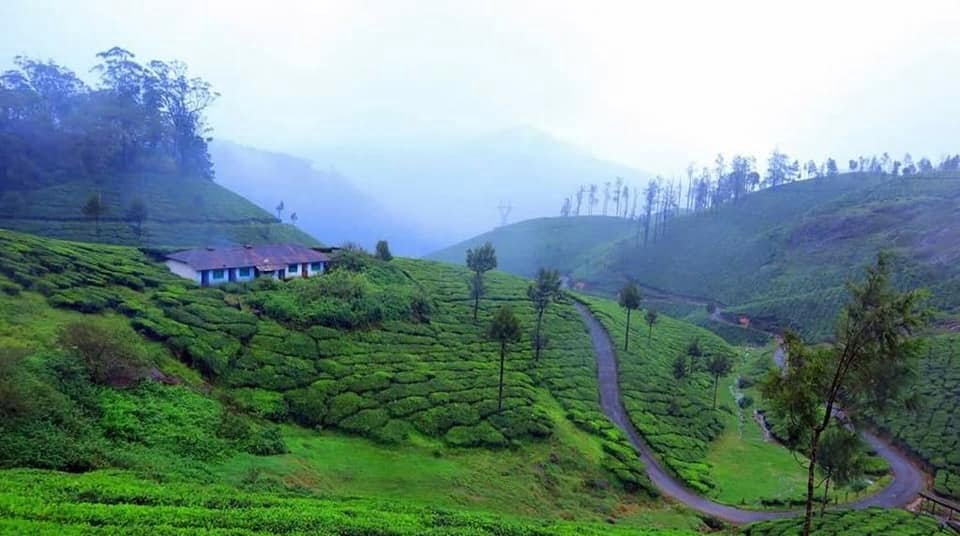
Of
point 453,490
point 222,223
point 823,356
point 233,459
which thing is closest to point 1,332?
point 233,459

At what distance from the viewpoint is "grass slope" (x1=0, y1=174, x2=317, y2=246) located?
210 feet

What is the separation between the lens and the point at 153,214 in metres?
72.8

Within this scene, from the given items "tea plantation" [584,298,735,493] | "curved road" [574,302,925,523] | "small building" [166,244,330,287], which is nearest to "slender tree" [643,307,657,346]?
"tea plantation" [584,298,735,493]

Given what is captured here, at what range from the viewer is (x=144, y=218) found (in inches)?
2717

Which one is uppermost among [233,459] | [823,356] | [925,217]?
[925,217]

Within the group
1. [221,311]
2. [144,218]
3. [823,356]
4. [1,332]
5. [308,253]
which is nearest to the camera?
[823,356]

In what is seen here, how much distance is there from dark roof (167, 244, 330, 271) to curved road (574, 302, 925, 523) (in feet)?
102

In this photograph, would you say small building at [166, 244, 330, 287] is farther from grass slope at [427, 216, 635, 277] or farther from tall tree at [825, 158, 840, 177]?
tall tree at [825, 158, 840, 177]

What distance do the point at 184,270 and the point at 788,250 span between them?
10242cm

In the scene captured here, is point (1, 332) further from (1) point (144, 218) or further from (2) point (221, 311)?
(1) point (144, 218)

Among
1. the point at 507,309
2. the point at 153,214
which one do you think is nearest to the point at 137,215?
the point at 153,214

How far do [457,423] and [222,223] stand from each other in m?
56.9

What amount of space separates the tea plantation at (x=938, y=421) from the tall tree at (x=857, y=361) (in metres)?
24.0

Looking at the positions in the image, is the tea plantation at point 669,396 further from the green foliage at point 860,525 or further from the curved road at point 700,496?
the green foliage at point 860,525
